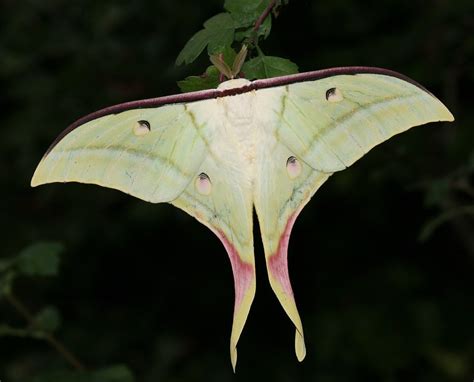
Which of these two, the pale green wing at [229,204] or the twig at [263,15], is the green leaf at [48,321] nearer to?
the pale green wing at [229,204]

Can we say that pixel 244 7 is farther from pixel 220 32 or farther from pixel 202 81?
pixel 202 81

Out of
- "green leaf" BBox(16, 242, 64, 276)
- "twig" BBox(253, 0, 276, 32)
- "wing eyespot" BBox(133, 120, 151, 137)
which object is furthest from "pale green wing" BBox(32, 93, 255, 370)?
"green leaf" BBox(16, 242, 64, 276)

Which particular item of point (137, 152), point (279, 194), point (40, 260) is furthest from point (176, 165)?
point (40, 260)

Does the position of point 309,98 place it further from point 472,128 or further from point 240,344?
point 240,344

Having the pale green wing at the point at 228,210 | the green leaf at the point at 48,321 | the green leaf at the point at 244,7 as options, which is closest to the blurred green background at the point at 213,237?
the green leaf at the point at 48,321

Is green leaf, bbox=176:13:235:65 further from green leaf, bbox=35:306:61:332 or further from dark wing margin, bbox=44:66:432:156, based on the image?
green leaf, bbox=35:306:61:332

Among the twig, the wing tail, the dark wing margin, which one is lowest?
the wing tail

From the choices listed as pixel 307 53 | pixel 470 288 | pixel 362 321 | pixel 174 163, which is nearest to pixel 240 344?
pixel 362 321
